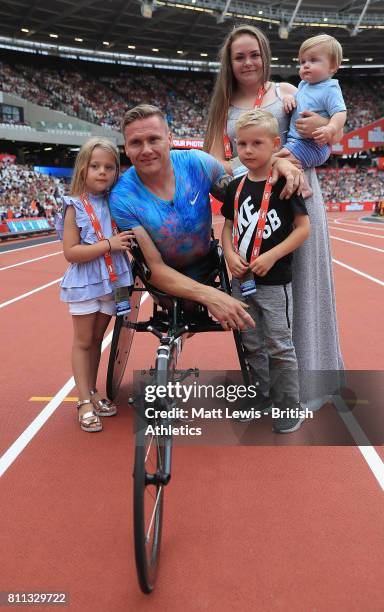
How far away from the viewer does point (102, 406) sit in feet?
12.3

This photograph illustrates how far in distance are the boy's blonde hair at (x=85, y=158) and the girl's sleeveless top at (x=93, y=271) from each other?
0.09m

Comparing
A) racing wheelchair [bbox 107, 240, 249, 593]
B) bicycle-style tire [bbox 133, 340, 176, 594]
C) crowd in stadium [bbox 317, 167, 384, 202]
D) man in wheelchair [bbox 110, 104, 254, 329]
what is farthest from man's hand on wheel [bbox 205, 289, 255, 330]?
crowd in stadium [bbox 317, 167, 384, 202]

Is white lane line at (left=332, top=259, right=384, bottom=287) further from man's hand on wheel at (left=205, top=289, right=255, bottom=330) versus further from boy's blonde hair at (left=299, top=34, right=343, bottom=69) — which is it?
man's hand on wheel at (left=205, top=289, right=255, bottom=330)

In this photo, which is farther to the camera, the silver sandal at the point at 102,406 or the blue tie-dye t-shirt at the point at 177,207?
the silver sandal at the point at 102,406

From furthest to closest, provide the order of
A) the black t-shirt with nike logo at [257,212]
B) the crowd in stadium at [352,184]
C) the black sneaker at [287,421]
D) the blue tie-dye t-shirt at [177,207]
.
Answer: the crowd in stadium at [352,184] < the black sneaker at [287,421] < the black t-shirt with nike logo at [257,212] < the blue tie-dye t-shirt at [177,207]

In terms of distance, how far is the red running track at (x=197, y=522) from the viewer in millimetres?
2012

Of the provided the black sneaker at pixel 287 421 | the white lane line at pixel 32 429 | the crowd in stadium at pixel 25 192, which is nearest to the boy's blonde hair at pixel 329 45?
the black sneaker at pixel 287 421

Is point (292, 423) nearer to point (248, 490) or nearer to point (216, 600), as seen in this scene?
point (248, 490)

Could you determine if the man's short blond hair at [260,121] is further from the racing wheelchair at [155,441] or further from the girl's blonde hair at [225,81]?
the racing wheelchair at [155,441]

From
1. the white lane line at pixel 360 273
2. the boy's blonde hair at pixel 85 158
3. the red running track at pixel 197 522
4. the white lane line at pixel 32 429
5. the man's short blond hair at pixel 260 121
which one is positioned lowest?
the white lane line at pixel 360 273

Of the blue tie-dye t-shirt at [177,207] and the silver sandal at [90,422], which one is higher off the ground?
the blue tie-dye t-shirt at [177,207]

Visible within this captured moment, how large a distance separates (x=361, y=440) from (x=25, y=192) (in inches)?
1177

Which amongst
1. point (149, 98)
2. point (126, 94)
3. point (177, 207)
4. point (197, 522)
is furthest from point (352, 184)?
point (197, 522)

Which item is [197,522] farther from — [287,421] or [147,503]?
[287,421]
